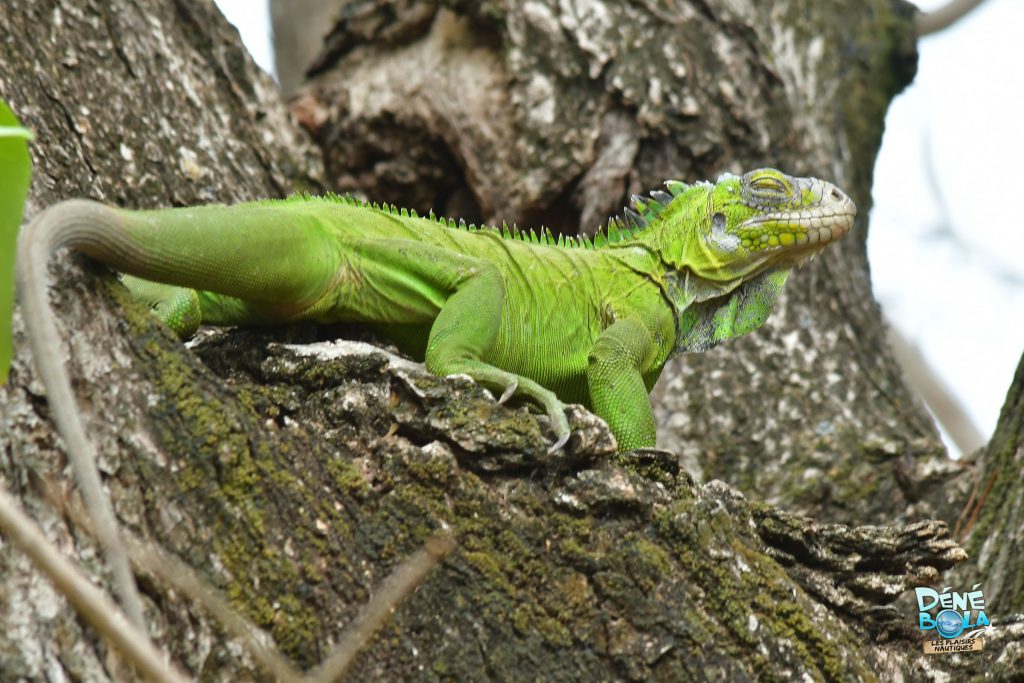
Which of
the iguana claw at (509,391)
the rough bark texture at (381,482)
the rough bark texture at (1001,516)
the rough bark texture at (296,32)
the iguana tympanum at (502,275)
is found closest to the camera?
the rough bark texture at (381,482)

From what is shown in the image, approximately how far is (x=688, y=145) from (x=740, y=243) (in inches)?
53.3

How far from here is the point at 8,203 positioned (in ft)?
7.63

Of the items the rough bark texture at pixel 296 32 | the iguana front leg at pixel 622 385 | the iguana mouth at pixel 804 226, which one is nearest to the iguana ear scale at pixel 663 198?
the iguana mouth at pixel 804 226

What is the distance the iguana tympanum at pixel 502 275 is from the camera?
3807 mm

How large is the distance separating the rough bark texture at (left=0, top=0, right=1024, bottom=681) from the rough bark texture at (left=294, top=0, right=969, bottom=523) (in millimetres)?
34

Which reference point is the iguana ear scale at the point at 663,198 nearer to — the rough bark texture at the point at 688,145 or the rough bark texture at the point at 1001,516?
the rough bark texture at the point at 688,145

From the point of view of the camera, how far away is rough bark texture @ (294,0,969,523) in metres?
6.44

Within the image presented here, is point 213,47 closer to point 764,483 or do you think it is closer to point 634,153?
point 634,153

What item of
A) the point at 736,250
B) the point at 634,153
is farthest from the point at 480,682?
the point at 634,153

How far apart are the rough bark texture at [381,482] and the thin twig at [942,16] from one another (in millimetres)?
3779

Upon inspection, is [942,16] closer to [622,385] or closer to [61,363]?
[622,385]

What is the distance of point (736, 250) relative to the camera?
236 inches
